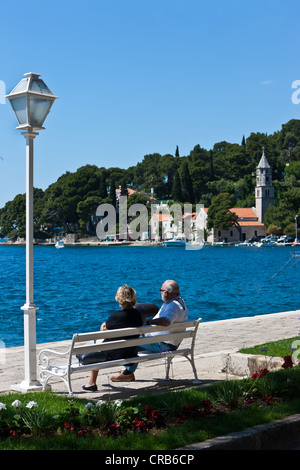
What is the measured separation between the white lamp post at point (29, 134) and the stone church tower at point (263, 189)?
135161 mm

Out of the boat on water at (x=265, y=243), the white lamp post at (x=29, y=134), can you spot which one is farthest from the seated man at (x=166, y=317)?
the boat on water at (x=265, y=243)

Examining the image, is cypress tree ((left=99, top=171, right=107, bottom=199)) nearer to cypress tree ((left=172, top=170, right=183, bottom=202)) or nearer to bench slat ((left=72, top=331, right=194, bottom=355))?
cypress tree ((left=172, top=170, right=183, bottom=202))

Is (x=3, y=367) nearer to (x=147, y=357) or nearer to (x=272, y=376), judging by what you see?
(x=147, y=357)

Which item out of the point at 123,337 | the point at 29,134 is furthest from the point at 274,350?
the point at 29,134

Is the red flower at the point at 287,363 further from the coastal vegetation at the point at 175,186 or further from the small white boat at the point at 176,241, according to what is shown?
the small white boat at the point at 176,241

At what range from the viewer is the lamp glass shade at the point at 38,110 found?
21.1 feet

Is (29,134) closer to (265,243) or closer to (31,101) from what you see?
(31,101)

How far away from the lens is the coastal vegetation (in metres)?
134

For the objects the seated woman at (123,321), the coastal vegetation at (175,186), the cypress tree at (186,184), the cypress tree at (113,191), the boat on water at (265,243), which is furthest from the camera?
the cypress tree at (186,184)

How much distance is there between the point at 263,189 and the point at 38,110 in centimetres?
13914

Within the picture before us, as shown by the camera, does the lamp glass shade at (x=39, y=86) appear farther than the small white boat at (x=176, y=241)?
No
